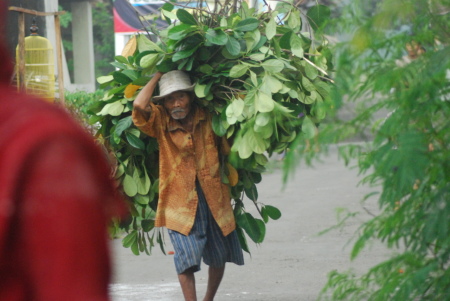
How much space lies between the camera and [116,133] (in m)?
5.30

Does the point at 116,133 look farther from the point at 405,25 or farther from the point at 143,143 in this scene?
the point at 405,25

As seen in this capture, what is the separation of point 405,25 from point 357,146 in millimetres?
418

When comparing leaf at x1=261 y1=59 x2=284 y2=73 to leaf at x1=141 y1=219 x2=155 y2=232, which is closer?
leaf at x1=261 y1=59 x2=284 y2=73

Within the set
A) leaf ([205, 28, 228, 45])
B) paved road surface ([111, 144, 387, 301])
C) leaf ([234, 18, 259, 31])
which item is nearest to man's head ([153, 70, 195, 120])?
leaf ([205, 28, 228, 45])

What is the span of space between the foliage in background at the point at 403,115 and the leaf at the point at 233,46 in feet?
8.16

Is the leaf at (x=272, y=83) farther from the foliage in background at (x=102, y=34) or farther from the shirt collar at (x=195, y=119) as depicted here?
the foliage in background at (x=102, y=34)

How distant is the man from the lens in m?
5.32

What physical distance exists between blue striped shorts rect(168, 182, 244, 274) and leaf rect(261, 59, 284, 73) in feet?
3.26

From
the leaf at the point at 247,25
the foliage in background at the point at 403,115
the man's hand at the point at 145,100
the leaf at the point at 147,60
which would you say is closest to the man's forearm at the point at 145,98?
the man's hand at the point at 145,100

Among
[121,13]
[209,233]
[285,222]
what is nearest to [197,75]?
[209,233]

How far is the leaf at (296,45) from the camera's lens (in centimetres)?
511

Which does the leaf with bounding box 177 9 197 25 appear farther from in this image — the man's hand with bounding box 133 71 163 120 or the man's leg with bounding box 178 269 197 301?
the man's leg with bounding box 178 269 197 301

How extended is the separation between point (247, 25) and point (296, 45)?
0.35 m

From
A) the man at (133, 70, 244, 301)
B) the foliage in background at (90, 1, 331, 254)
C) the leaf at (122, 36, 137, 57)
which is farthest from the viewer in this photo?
the leaf at (122, 36, 137, 57)
